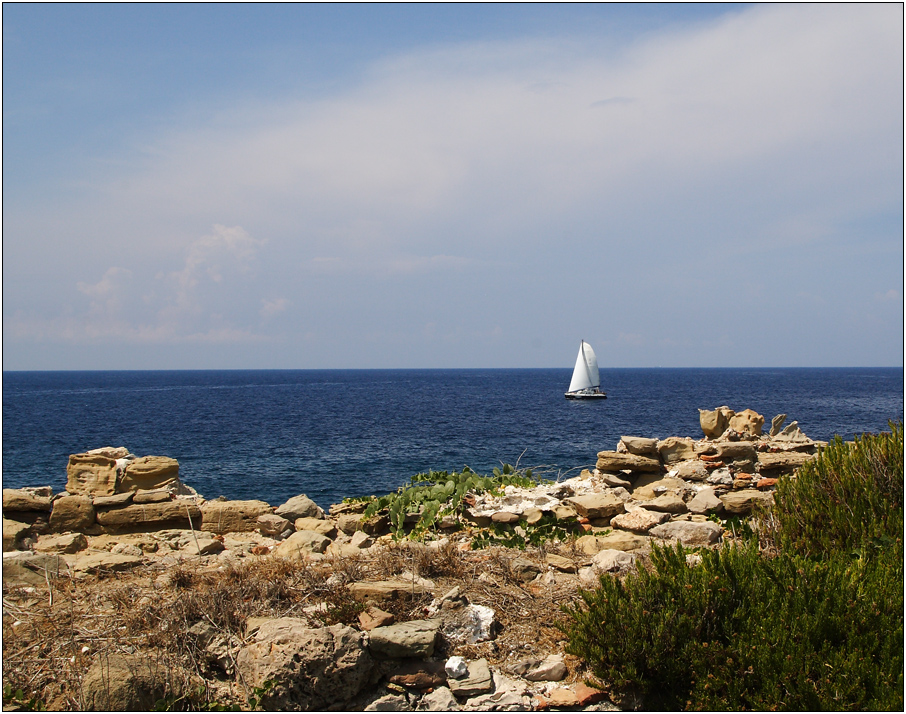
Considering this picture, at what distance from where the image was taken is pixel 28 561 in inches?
265

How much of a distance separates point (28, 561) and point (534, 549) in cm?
563

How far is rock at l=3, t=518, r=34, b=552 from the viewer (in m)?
8.73

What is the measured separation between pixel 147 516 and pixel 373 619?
619 centimetres

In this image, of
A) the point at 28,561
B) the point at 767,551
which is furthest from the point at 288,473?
the point at 767,551

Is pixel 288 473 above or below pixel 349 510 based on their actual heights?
below

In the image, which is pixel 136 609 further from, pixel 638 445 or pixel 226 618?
pixel 638 445

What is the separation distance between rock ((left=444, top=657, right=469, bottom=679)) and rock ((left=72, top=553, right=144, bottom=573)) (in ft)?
13.7

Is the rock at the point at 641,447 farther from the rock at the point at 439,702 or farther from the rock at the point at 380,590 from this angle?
the rock at the point at 439,702

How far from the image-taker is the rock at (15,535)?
344 inches

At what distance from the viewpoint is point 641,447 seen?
13.8 meters

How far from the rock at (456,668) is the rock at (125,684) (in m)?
2.09

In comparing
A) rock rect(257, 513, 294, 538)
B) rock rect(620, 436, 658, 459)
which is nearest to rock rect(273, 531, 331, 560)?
rock rect(257, 513, 294, 538)

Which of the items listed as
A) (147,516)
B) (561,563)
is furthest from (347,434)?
(561,563)

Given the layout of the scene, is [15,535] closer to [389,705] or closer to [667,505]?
[389,705]
